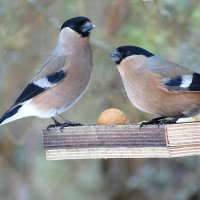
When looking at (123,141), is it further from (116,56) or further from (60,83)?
(60,83)

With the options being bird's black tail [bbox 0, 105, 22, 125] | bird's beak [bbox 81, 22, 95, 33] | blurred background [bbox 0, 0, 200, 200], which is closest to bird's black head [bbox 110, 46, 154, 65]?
bird's beak [bbox 81, 22, 95, 33]

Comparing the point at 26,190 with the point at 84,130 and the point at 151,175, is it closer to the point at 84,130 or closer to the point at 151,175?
the point at 151,175

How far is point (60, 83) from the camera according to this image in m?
Result: 3.34

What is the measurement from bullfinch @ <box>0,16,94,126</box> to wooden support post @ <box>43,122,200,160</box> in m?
0.23

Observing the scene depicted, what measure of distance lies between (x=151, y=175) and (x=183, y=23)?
1198mm

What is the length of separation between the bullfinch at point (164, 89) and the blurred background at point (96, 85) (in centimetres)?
98

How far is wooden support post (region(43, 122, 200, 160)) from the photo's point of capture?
2.73 metres

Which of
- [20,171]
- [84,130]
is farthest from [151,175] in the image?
[84,130]

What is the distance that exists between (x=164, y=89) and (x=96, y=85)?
5.55ft

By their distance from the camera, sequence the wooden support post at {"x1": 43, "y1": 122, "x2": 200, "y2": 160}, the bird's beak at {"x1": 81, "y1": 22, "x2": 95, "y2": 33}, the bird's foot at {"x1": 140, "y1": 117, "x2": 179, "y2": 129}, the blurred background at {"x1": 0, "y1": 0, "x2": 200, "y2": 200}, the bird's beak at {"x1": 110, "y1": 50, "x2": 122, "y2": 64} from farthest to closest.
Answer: the blurred background at {"x1": 0, "y1": 0, "x2": 200, "y2": 200}
the bird's beak at {"x1": 81, "y1": 22, "x2": 95, "y2": 33}
the bird's beak at {"x1": 110, "y1": 50, "x2": 122, "y2": 64}
the bird's foot at {"x1": 140, "y1": 117, "x2": 179, "y2": 129}
the wooden support post at {"x1": 43, "y1": 122, "x2": 200, "y2": 160}

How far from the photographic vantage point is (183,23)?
13.7 ft

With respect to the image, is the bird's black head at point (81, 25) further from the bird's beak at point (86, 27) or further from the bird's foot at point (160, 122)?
the bird's foot at point (160, 122)

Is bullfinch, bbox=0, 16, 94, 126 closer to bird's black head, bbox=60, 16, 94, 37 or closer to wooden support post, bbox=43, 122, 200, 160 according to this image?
bird's black head, bbox=60, 16, 94, 37

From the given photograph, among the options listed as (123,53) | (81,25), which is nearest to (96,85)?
(81,25)
